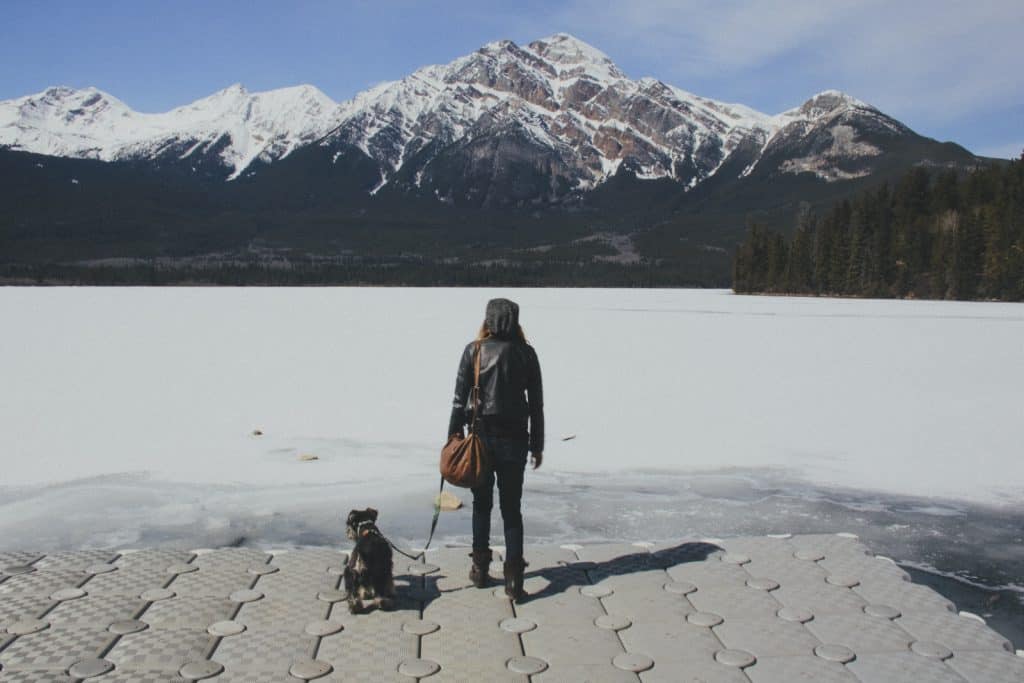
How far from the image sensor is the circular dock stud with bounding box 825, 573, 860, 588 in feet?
18.6

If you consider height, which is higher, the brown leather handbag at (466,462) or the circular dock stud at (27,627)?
the brown leather handbag at (466,462)

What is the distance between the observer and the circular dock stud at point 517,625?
4941mm

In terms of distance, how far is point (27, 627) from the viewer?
15.7 ft

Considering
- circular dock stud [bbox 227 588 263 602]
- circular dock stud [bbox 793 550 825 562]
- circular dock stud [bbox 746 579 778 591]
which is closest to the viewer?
circular dock stud [bbox 227 588 263 602]

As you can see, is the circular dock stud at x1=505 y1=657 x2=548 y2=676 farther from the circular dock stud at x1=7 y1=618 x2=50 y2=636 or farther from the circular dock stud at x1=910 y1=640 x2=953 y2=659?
the circular dock stud at x1=7 y1=618 x2=50 y2=636

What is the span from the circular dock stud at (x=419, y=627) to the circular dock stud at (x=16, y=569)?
3.00 m

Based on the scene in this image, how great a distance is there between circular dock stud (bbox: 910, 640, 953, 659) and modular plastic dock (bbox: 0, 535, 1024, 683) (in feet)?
0.05

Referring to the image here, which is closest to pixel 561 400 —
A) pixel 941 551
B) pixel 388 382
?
pixel 388 382

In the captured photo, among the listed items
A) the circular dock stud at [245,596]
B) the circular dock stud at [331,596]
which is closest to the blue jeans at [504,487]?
the circular dock stud at [331,596]

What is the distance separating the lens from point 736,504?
8.35 meters

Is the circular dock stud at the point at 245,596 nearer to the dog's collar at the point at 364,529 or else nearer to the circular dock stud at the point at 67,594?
the dog's collar at the point at 364,529

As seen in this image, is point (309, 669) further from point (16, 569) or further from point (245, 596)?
point (16, 569)

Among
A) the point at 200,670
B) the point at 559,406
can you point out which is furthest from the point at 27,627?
the point at 559,406

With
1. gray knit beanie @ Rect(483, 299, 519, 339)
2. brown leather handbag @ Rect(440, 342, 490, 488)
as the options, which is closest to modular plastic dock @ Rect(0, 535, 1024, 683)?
brown leather handbag @ Rect(440, 342, 490, 488)
